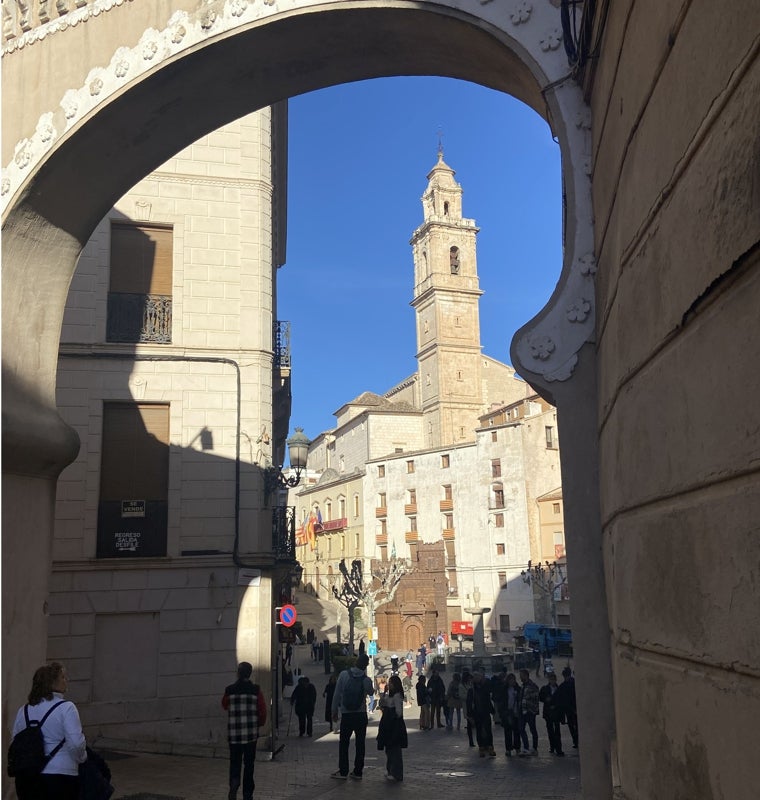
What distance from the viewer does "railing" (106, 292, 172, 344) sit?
47.3 ft

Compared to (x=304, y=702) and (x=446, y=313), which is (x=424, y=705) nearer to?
(x=304, y=702)

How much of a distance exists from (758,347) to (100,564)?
13.3 meters

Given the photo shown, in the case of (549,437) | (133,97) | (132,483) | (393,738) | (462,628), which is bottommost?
(462,628)

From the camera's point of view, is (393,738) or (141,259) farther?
(141,259)

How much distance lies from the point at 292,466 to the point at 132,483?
279cm

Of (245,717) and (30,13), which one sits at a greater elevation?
(30,13)

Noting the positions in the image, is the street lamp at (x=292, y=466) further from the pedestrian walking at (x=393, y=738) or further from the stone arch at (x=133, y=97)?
the stone arch at (x=133, y=97)

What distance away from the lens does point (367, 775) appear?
9.76m

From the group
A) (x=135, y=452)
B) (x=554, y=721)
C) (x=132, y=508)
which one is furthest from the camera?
(x=135, y=452)

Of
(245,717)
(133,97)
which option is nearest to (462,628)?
(245,717)

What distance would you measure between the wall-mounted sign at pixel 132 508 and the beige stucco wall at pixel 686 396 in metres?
11.8

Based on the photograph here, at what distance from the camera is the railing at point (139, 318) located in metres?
14.4

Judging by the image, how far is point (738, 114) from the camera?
171cm

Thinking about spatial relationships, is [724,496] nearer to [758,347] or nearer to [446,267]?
[758,347]
